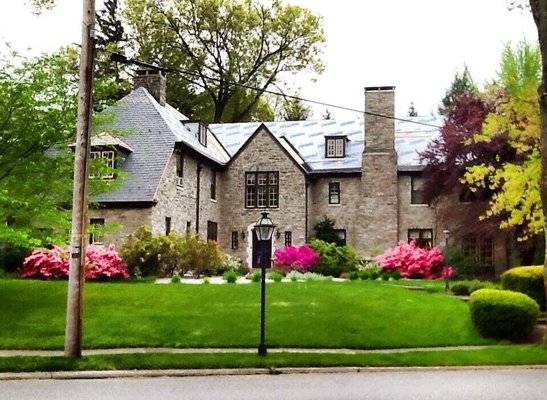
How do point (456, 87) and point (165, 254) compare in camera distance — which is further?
point (456, 87)

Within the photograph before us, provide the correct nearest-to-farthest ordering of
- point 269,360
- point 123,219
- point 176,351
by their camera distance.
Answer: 1. point 269,360
2. point 176,351
3. point 123,219

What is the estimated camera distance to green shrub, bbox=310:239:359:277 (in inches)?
1238

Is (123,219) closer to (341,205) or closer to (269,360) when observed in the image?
(341,205)

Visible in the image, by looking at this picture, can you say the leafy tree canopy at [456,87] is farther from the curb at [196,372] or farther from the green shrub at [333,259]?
the curb at [196,372]

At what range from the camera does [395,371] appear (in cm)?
1225

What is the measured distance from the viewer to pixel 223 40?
Answer: 51406 mm

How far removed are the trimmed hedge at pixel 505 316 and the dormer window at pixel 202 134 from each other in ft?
74.3

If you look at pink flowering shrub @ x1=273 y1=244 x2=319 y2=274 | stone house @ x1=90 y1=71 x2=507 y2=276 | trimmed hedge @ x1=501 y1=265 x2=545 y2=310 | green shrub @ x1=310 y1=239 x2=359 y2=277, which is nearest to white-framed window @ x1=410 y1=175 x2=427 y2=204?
stone house @ x1=90 y1=71 x2=507 y2=276

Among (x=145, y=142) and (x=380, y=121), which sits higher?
(x=380, y=121)

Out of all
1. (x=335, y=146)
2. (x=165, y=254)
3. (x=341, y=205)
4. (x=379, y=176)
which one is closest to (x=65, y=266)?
(x=165, y=254)

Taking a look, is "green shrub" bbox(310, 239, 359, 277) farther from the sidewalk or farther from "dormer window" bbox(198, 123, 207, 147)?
the sidewalk

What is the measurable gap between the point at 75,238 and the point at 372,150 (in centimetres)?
2568

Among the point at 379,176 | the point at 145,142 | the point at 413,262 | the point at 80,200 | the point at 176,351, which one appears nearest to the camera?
the point at 80,200

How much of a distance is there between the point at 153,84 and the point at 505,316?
79.4 feet
